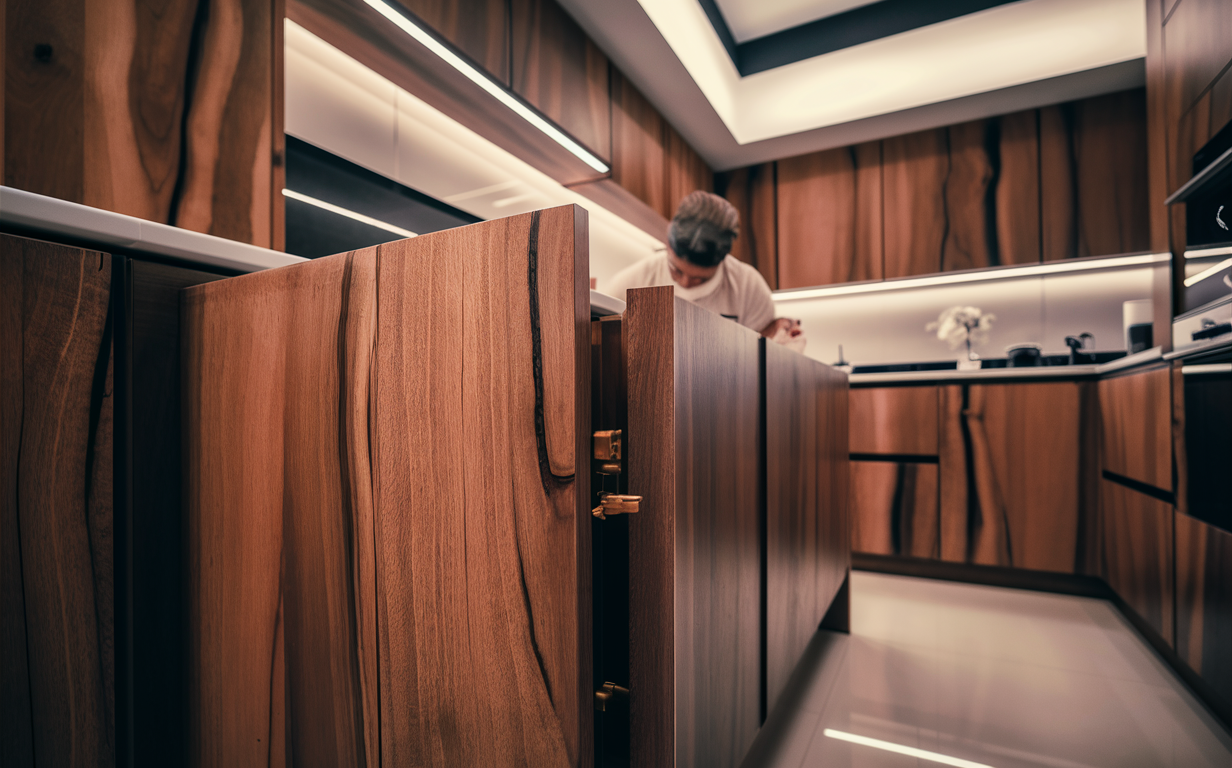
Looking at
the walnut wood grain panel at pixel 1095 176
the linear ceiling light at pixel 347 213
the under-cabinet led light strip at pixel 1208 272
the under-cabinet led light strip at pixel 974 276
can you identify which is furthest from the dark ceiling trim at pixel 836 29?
the linear ceiling light at pixel 347 213

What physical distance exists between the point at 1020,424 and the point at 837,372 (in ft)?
4.48

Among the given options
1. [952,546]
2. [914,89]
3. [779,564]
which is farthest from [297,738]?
[914,89]

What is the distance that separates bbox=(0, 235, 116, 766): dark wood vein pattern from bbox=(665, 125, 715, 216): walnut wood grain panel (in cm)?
284

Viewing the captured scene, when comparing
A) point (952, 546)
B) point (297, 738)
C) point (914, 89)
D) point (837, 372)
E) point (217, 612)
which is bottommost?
point (952, 546)

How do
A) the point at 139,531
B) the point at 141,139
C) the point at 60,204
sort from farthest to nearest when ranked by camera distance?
the point at 141,139 < the point at 139,531 < the point at 60,204

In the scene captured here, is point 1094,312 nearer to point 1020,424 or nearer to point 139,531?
point 1020,424

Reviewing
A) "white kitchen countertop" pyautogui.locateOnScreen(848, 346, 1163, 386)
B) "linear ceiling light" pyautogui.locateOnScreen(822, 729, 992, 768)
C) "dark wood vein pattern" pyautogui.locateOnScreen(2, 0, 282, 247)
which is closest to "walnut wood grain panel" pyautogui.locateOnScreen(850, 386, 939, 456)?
"white kitchen countertop" pyautogui.locateOnScreen(848, 346, 1163, 386)

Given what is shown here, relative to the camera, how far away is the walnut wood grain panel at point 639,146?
2619 mm

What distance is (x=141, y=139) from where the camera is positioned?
1.05 meters

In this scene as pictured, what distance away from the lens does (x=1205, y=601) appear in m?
1.30

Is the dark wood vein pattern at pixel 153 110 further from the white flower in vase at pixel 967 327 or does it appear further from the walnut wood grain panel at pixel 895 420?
the white flower in vase at pixel 967 327

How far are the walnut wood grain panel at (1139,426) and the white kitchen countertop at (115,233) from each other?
2.27 m

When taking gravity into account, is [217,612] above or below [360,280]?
below

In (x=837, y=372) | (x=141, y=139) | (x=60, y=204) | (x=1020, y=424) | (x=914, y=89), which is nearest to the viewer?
(x=60, y=204)
